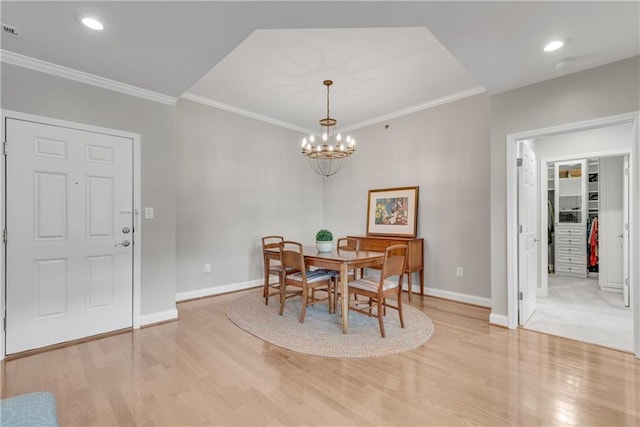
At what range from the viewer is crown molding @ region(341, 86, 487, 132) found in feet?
13.0

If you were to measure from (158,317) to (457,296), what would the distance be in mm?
3732

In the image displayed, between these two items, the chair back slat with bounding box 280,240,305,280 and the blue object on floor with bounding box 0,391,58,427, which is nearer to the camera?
the blue object on floor with bounding box 0,391,58,427

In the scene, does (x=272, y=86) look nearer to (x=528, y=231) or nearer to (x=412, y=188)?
(x=412, y=188)

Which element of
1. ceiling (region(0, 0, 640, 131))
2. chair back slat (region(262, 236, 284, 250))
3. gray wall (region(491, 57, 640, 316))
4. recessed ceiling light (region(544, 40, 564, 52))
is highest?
ceiling (region(0, 0, 640, 131))

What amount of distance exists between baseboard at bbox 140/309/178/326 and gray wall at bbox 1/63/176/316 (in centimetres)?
3

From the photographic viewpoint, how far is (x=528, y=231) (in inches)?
135

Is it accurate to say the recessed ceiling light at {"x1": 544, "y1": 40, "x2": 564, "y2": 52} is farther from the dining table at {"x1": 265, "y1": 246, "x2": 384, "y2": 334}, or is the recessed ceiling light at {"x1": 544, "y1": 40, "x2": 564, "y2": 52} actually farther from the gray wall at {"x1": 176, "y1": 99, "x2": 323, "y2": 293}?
the gray wall at {"x1": 176, "y1": 99, "x2": 323, "y2": 293}

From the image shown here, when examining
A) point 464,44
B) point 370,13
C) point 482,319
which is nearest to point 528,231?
point 482,319

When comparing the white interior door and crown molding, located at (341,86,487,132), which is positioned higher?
crown molding, located at (341,86,487,132)

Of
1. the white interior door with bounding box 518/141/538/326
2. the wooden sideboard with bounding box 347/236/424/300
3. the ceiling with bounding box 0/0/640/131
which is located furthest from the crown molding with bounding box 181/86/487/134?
the wooden sideboard with bounding box 347/236/424/300

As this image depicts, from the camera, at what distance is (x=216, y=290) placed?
446 cm

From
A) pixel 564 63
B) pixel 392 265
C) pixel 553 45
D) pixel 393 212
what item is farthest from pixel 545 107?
pixel 393 212

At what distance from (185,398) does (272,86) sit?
11.0 ft

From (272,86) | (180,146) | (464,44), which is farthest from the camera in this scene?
(180,146)
